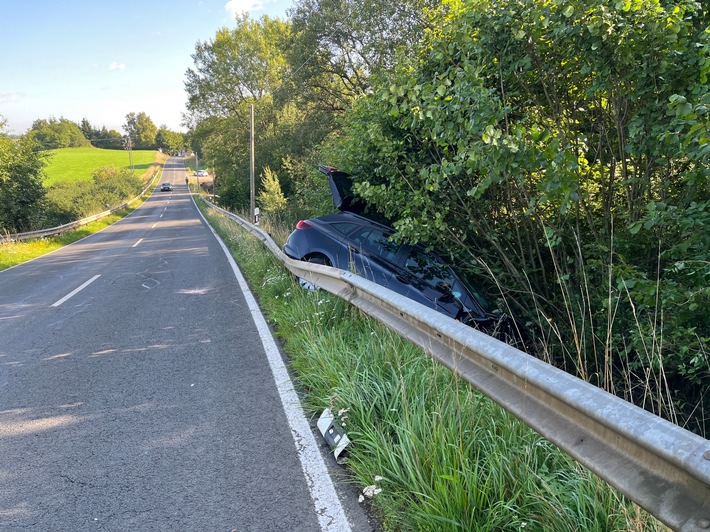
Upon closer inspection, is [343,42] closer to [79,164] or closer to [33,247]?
[33,247]

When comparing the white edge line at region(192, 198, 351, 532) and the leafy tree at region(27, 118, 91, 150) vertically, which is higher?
the leafy tree at region(27, 118, 91, 150)

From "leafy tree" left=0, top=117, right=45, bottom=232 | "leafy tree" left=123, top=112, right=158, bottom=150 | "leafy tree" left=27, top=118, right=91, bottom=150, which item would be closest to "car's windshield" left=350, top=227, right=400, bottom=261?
"leafy tree" left=0, top=117, right=45, bottom=232

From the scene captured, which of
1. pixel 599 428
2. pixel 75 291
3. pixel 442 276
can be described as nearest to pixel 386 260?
pixel 442 276

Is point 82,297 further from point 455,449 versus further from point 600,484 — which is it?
point 600,484

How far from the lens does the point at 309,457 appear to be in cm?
294

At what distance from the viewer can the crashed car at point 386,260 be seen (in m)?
4.71

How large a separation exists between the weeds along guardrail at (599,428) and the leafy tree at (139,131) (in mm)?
182574

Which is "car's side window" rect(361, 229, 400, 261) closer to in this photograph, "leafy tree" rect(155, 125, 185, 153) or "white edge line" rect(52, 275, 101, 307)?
"white edge line" rect(52, 275, 101, 307)

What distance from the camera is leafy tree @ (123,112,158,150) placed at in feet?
536

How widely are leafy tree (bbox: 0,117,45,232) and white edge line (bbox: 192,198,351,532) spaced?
23.9 meters

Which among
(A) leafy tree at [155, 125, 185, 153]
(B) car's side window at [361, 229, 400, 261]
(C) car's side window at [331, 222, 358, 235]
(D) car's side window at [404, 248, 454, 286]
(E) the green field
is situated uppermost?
(A) leafy tree at [155, 125, 185, 153]

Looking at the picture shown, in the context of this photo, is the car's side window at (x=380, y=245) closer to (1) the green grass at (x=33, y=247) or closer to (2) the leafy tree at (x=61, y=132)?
(1) the green grass at (x=33, y=247)

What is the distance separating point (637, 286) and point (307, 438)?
2.50 m

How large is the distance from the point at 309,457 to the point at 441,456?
3.08ft
